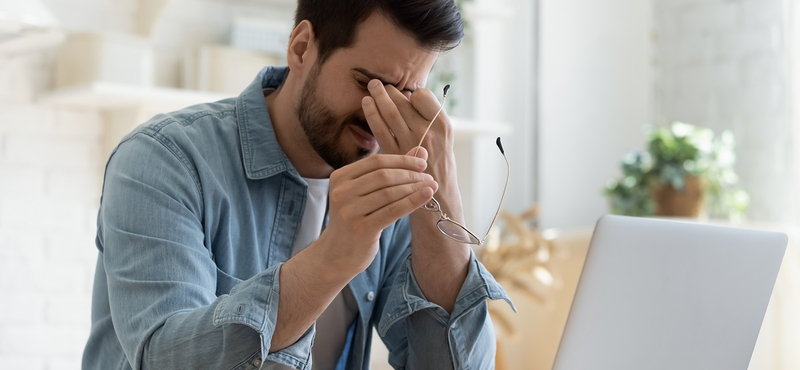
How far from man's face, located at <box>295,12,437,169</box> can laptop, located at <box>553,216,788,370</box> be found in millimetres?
374

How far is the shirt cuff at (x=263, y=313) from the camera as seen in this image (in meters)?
0.86

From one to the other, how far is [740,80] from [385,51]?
5.62ft

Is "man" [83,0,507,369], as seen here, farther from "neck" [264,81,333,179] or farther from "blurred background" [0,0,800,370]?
"blurred background" [0,0,800,370]

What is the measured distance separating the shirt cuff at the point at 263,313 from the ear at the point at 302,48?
400 mm

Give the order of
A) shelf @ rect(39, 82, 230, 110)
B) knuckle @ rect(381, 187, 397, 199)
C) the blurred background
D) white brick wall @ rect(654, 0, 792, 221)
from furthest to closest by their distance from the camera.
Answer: white brick wall @ rect(654, 0, 792, 221) < the blurred background < shelf @ rect(39, 82, 230, 110) < knuckle @ rect(381, 187, 397, 199)

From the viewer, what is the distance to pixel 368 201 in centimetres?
83

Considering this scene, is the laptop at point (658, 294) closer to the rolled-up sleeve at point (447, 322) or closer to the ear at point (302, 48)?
the rolled-up sleeve at point (447, 322)

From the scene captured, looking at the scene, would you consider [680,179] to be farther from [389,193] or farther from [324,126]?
[389,193]

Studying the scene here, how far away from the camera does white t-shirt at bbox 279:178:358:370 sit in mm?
1231

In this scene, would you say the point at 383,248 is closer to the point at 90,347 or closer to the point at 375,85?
the point at 375,85

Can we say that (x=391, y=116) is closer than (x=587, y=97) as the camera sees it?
Yes

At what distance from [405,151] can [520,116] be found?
5.22ft

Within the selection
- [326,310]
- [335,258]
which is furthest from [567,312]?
[335,258]

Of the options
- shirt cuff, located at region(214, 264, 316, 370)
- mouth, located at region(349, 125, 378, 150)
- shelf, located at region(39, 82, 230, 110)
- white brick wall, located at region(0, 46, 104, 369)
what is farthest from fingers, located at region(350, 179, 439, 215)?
white brick wall, located at region(0, 46, 104, 369)
